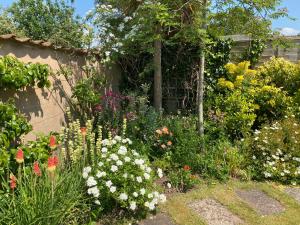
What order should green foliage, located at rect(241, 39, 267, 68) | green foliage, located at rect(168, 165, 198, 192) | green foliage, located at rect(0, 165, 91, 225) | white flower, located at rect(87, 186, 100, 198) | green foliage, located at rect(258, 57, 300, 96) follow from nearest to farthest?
green foliage, located at rect(0, 165, 91, 225) < white flower, located at rect(87, 186, 100, 198) < green foliage, located at rect(168, 165, 198, 192) < green foliage, located at rect(258, 57, 300, 96) < green foliage, located at rect(241, 39, 267, 68)

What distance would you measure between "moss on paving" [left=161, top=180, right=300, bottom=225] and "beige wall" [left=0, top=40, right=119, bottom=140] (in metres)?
2.14

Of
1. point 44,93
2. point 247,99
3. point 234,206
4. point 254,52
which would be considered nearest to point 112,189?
point 234,206

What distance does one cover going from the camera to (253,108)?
6.50m

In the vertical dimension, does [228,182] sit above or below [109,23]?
below

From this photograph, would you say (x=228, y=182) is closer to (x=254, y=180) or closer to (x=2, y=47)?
(x=254, y=180)

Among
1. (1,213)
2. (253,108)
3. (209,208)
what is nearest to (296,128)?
(253,108)

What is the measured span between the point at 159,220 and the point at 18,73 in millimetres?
2373

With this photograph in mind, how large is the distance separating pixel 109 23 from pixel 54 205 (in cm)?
421

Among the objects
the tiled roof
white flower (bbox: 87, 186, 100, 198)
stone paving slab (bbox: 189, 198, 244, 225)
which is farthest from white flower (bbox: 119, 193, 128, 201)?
the tiled roof

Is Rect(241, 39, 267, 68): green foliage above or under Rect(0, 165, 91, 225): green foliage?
above

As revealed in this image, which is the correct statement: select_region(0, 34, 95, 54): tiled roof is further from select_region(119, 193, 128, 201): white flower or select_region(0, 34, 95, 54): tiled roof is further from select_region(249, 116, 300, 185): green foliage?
select_region(249, 116, 300, 185): green foliage

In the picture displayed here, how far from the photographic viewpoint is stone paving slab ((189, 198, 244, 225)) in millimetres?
3852

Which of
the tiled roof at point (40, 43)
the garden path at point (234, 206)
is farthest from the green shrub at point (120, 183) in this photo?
the tiled roof at point (40, 43)

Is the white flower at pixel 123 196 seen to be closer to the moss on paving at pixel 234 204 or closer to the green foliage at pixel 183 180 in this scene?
the moss on paving at pixel 234 204
